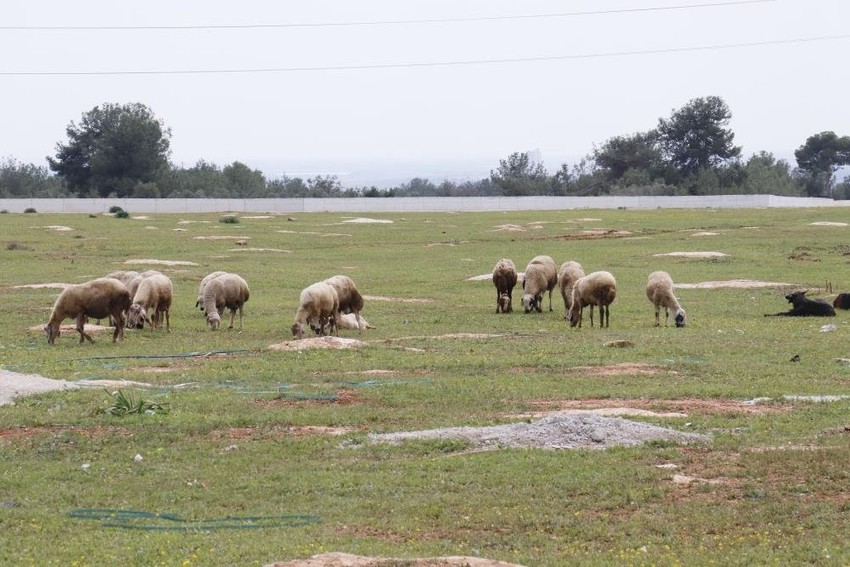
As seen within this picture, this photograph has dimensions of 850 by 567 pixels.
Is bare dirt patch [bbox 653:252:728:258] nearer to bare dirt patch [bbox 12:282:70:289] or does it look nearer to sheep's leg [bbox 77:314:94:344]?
bare dirt patch [bbox 12:282:70:289]

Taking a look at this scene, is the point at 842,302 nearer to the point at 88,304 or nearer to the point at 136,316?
the point at 136,316

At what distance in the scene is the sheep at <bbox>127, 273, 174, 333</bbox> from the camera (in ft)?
107

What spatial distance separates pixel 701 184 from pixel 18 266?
10237 centimetres

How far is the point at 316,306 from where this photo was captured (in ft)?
102

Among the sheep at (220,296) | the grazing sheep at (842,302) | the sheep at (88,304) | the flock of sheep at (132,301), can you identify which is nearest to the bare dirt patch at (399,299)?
the flock of sheep at (132,301)

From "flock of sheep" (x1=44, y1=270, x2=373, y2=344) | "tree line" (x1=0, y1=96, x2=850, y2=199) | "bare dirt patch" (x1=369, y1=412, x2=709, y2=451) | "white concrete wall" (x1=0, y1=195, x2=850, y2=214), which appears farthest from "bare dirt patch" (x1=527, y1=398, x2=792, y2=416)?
"tree line" (x1=0, y1=96, x2=850, y2=199)

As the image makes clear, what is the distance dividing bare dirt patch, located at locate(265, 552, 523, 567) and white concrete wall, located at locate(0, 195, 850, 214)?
93476mm

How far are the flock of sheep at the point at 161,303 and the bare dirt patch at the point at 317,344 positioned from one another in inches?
66.2

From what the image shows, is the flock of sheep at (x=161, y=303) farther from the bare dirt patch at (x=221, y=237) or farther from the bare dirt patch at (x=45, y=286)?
the bare dirt patch at (x=221, y=237)

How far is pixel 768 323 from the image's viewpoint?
1313 inches

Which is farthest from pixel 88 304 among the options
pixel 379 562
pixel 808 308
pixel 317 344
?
pixel 379 562

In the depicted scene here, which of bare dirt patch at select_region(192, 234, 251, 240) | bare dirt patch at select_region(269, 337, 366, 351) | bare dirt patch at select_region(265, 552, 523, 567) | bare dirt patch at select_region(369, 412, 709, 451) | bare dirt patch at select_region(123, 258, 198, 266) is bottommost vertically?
bare dirt patch at select_region(123, 258, 198, 266)

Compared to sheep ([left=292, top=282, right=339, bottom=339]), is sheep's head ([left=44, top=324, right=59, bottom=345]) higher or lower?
lower

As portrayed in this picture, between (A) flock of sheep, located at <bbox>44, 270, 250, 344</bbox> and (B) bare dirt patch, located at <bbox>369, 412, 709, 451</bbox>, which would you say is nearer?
(B) bare dirt patch, located at <bbox>369, 412, 709, 451</bbox>
